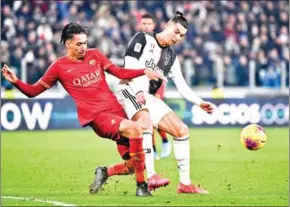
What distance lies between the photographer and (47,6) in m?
33.9

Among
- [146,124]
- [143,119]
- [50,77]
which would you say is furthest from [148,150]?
[50,77]

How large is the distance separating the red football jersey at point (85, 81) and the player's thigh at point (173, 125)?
78 centimetres

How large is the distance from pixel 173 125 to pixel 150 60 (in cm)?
98

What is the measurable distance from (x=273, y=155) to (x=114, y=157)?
3401mm

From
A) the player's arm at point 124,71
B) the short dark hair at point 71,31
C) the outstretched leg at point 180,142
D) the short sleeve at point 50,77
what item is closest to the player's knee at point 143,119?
the outstretched leg at point 180,142

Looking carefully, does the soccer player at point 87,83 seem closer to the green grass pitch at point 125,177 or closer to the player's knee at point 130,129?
the player's knee at point 130,129

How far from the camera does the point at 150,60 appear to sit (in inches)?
517

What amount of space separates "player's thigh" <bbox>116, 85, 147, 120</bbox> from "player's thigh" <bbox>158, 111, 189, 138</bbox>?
33 cm

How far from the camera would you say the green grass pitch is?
39.2ft

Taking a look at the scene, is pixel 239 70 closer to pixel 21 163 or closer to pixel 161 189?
pixel 21 163

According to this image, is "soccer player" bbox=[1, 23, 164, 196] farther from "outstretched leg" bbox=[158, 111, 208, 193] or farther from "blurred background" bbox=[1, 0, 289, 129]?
"blurred background" bbox=[1, 0, 289, 129]

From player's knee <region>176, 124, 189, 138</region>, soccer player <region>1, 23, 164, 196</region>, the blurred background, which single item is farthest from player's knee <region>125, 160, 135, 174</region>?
the blurred background

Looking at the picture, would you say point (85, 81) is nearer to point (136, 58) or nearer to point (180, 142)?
point (136, 58)

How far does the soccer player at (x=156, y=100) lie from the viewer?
12.8 metres
